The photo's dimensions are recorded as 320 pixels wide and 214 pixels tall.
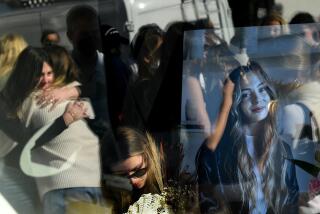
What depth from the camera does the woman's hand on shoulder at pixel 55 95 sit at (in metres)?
2.14

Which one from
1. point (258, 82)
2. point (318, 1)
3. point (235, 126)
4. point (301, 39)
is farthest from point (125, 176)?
point (318, 1)

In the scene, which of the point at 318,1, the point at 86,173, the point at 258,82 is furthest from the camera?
the point at 86,173

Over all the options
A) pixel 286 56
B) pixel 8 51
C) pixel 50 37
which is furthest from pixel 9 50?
pixel 286 56

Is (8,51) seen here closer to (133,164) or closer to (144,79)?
(144,79)

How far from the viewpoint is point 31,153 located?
2201 mm

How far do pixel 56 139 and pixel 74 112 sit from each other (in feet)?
0.47

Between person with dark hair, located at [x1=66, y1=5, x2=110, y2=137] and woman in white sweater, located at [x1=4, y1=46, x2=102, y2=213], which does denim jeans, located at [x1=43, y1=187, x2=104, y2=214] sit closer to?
woman in white sweater, located at [x1=4, y1=46, x2=102, y2=213]

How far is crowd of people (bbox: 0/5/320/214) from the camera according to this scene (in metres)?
2.00

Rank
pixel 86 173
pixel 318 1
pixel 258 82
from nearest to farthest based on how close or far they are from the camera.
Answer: pixel 318 1 → pixel 258 82 → pixel 86 173

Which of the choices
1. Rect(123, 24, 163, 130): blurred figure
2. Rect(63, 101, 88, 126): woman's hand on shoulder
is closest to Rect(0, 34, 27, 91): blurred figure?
Rect(63, 101, 88, 126): woman's hand on shoulder

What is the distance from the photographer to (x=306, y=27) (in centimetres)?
196

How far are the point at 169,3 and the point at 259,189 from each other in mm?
846

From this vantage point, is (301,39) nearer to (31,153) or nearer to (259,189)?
(259,189)

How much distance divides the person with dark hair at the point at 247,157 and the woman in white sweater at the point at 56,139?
490mm
